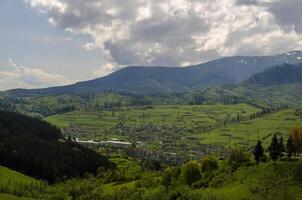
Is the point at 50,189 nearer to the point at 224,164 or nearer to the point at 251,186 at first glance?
the point at 224,164

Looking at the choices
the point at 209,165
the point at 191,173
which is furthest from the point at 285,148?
the point at 191,173

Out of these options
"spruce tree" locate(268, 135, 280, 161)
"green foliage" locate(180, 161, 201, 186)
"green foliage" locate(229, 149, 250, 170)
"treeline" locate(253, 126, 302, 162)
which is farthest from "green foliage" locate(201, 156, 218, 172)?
"spruce tree" locate(268, 135, 280, 161)

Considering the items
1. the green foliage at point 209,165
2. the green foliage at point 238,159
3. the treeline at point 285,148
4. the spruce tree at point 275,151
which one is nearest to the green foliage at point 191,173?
the green foliage at point 209,165

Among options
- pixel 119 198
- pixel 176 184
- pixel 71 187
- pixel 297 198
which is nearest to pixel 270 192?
pixel 297 198

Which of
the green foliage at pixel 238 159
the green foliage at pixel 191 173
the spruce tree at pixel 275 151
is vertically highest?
the spruce tree at pixel 275 151

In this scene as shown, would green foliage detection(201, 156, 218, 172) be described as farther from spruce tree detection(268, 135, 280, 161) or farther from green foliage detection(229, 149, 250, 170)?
spruce tree detection(268, 135, 280, 161)

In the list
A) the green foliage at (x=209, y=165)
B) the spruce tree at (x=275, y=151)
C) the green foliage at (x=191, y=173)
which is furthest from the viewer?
the green foliage at (x=209, y=165)

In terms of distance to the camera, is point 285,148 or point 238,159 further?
point 238,159

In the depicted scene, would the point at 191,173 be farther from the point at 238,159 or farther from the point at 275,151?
the point at 275,151

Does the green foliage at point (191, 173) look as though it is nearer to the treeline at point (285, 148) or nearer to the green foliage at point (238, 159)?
the green foliage at point (238, 159)

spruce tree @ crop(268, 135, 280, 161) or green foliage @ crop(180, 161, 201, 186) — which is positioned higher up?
spruce tree @ crop(268, 135, 280, 161)

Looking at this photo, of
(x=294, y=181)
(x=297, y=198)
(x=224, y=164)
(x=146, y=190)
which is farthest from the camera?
(x=224, y=164)
